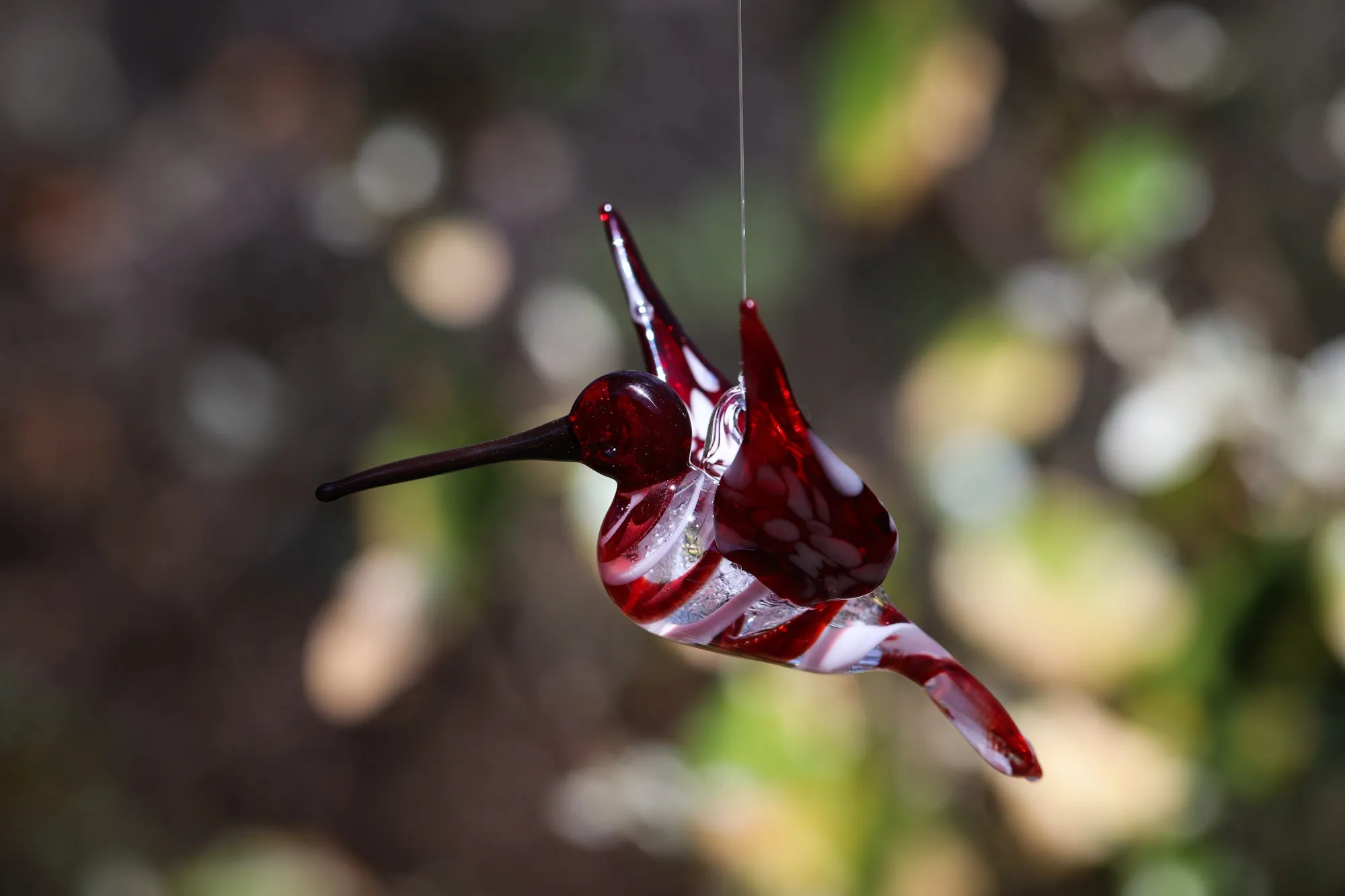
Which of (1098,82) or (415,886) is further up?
(1098,82)

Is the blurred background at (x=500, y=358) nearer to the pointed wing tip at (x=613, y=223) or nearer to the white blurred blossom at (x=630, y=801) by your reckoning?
the white blurred blossom at (x=630, y=801)

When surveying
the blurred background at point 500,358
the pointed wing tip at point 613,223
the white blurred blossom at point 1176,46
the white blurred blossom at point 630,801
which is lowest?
the white blurred blossom at point 630,801

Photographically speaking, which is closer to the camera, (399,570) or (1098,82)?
(399,570)

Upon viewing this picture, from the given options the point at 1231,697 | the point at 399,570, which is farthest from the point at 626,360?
the point at 1231,697

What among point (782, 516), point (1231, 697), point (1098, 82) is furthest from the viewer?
point (1098, 82)

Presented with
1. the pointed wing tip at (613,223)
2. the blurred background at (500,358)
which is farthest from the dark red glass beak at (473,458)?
the blurred background at (500,358)

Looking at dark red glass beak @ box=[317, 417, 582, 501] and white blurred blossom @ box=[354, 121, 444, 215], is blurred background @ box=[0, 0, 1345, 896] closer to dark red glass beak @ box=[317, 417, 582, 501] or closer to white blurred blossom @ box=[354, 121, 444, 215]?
white blurred blossom @ box=[354, 121, 444, 215]

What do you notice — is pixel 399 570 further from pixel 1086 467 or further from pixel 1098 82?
pixel 1098 82
